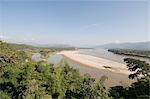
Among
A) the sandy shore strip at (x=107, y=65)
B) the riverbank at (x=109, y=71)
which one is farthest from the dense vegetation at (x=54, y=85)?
the sandy shore strip at (x=107, y=65)

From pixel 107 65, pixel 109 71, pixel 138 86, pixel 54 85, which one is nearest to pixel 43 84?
pixel 54 85

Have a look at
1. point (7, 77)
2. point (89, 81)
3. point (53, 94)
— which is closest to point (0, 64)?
point (7, 77)

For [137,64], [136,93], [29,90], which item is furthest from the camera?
[137,64]

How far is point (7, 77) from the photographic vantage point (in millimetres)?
10367

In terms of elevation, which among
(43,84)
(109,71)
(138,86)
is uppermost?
(43,84)

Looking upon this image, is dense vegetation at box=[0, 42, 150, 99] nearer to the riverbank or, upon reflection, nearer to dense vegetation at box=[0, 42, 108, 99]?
dense vegetation at box=[0, 42, 108, 99]

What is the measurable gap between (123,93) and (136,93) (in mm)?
1123

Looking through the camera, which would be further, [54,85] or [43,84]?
[54,85]

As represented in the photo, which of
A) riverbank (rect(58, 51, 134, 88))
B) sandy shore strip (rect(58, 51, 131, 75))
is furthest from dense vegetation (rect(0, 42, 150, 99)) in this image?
sandy shore strip (rect(58, 51, 131, 75))

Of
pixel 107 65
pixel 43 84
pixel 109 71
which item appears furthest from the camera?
pixel 107 65

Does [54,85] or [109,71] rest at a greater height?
[54,85]

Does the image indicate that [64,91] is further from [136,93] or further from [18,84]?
[136,93]

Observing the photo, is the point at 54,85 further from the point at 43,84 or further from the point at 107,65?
the point at 107,65

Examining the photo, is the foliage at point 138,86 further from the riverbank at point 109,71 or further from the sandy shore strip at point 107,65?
the sandy shore strip at point 107,65
